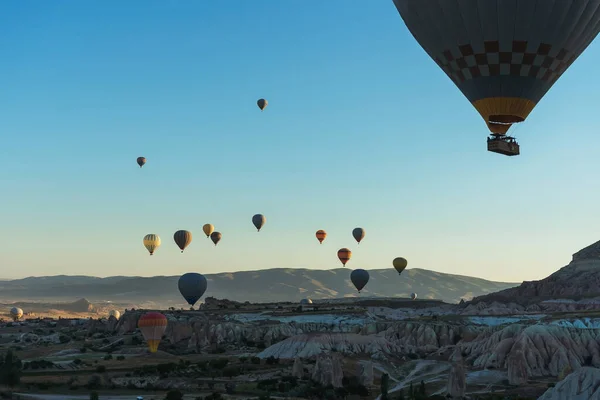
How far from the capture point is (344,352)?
4390 inches

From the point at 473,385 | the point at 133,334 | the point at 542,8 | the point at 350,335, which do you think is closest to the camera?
the point at 542,8

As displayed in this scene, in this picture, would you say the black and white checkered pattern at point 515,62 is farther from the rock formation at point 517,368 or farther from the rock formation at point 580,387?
the rock formation at point 517,368

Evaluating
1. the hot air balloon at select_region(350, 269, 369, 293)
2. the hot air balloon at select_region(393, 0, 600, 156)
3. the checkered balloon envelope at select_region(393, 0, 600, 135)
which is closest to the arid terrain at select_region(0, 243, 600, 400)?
the hot air balloon at select_region(350, 269, 369, 293)

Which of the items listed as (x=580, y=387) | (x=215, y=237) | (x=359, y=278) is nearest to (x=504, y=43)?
(x=580, y=387)

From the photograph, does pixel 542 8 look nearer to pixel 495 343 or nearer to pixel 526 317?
pixel 495 343

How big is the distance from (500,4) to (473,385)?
142ft

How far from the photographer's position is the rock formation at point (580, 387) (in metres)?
60.7

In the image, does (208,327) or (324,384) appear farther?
(208,327)

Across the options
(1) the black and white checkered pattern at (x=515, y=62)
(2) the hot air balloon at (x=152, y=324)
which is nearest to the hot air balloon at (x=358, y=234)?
(2) the hot air balloon at (x=152, y=324)

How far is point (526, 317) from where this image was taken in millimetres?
127688

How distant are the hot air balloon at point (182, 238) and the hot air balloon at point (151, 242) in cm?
1051

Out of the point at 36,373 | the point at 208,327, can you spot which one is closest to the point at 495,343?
the point at 208,327

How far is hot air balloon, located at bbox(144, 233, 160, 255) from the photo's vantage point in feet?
579

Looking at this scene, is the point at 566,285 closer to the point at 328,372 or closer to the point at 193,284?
the point at 193,284
